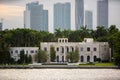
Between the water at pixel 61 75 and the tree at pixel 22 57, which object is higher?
the tree at pixel 22 57

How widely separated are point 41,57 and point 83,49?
6917 mm

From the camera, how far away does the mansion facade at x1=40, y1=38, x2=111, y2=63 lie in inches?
2913

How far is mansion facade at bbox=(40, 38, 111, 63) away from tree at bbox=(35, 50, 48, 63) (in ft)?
5.20

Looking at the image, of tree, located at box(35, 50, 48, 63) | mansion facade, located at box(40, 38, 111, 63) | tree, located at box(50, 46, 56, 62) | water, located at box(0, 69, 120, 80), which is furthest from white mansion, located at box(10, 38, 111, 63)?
water, located at box(0, 69, 120, 80)

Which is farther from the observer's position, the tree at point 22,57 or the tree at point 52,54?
the tree at point 52,54

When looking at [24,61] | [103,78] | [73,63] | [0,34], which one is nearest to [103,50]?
[73,63]

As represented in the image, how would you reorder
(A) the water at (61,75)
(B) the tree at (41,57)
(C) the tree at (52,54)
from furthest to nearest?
(C) the tree at (52,54)
(B) the tree at (41,57)
(A) the water at (61,75)

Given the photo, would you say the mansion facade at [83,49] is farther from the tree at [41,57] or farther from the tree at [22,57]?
the tree at [22,57]

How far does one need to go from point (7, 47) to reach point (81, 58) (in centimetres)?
1157

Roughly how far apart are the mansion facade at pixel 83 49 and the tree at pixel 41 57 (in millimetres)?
1585

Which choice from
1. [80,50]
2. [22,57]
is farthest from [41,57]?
[80,50]

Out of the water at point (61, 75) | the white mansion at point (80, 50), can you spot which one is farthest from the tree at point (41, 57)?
the water at point (61, 75)

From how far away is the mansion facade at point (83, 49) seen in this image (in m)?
74.0

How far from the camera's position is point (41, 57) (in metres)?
72.1
